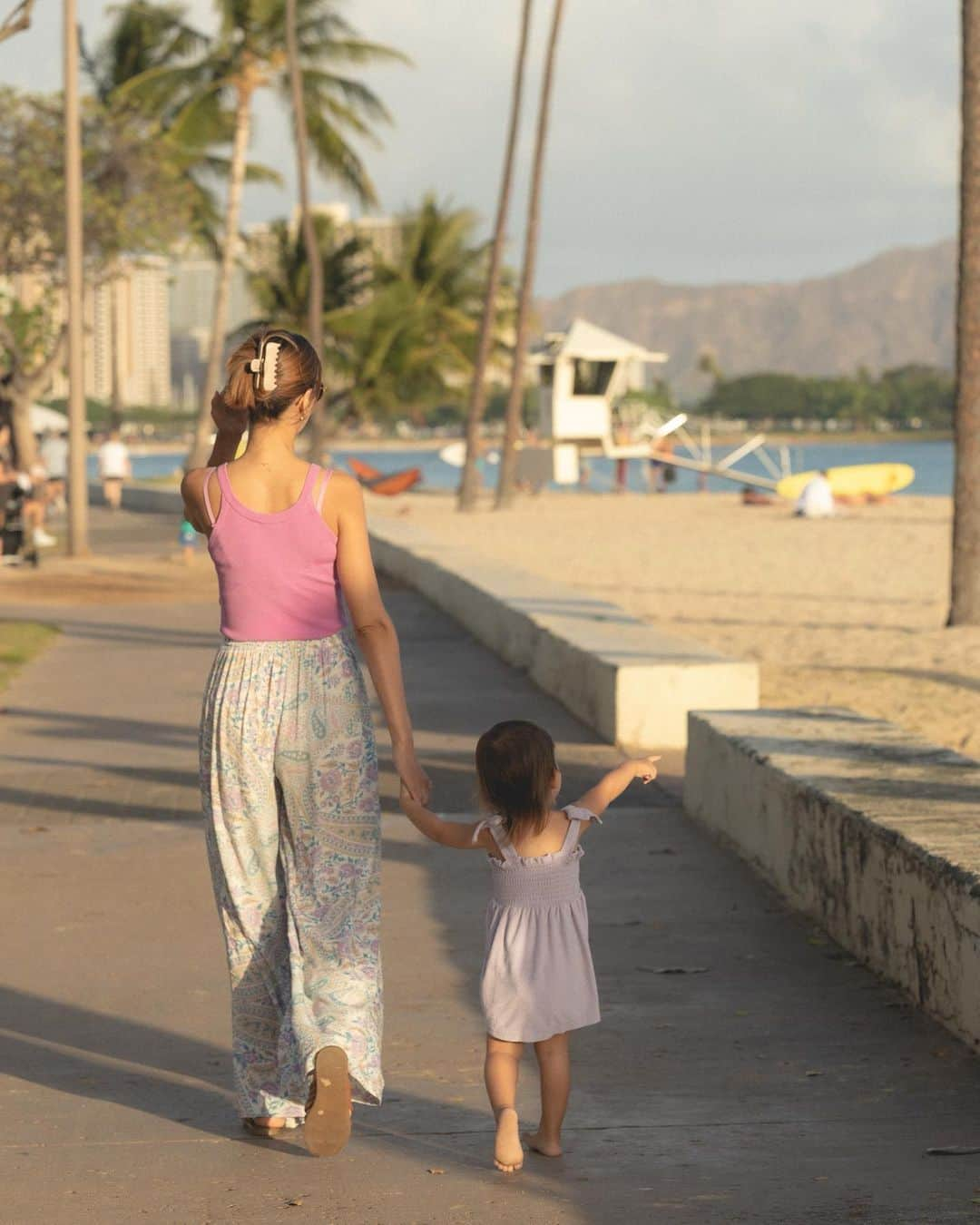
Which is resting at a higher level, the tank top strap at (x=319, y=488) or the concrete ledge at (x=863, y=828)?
the tank top strap at (x=319, y=488)

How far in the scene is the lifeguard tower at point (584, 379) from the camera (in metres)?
57.4

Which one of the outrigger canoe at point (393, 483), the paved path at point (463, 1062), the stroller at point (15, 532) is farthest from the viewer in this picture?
the outrigger canoe at point (393, 483)

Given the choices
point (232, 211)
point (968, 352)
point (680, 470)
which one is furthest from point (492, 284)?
point (680, 470)

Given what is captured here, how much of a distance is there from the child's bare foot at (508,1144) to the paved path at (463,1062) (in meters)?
0.04

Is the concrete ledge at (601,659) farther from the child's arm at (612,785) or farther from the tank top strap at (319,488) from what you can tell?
the tank top strap at (319,488)

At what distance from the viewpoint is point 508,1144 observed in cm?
427

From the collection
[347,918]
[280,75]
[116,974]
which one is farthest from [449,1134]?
[280,75]

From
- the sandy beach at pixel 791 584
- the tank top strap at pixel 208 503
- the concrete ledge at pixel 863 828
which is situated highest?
the tank top strap at pixel 208 503

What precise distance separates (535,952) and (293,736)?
2.30ft

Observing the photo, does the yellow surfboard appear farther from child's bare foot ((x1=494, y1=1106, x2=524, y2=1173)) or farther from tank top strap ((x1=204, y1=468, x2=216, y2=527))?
child's bare foot ((x1=494, y1=1106, x2=524, y2=1173))

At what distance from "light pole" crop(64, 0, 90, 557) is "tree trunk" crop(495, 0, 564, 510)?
56.1 feet

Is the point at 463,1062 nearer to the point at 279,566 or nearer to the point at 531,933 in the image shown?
the point at 531,933

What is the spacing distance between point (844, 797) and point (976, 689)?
697 cm

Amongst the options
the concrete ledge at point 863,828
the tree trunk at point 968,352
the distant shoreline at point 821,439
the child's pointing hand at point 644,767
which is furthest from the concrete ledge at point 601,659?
the distant shoreline at point 821,439
